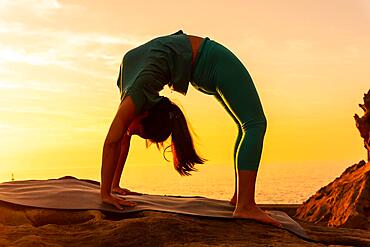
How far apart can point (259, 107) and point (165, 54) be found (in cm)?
69

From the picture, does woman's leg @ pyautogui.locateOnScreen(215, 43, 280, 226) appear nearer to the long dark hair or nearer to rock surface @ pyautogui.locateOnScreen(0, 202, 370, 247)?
rock surface @ pyautogui.locateOnScreen(0, 202, 370, 247)

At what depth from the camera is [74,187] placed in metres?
3.77

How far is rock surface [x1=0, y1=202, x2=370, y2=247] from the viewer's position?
2602mm

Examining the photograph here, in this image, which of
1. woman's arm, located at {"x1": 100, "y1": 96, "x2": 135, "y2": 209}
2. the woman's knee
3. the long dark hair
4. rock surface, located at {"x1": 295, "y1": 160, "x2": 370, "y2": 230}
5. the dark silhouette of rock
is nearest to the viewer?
woman's arm, located at {"x1": 100, "y1": 96, "x2": 135, "y2": 209}

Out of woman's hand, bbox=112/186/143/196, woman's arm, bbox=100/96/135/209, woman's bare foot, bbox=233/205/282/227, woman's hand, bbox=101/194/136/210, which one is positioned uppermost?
woman's arm, bbox=100/96/135/209

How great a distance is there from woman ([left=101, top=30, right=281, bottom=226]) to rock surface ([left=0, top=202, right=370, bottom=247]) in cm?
18

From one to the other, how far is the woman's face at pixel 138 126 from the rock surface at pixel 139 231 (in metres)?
0.61

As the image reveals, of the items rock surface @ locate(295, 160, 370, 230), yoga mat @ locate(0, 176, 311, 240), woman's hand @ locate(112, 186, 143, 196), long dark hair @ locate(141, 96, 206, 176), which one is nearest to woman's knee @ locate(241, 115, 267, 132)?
long dark hair @ locate(141, 96, 206, 176)

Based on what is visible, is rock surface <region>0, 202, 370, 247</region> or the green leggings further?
the green leggings

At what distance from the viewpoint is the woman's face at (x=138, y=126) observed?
11.2 feet

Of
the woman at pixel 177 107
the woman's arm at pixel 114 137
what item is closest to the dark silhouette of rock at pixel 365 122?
the woman at pixel 177 107

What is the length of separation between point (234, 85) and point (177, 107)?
0.43m

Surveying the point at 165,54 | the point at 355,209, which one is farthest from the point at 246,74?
the point at 355,209

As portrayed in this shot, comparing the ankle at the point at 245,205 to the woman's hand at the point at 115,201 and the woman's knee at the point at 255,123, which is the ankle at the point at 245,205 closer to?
the woman's knee at the point at 255,123
